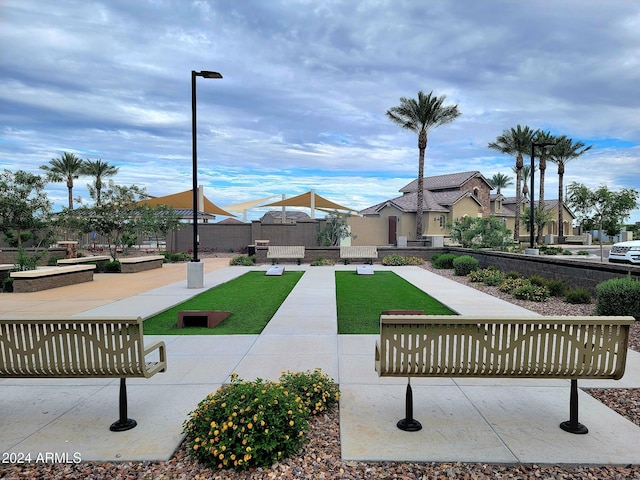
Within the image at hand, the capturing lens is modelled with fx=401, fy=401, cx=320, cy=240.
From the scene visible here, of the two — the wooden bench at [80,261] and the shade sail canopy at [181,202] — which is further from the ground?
the shade sail canopy at [181,202]

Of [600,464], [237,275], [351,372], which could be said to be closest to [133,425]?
[351,372]

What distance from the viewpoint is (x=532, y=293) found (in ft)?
34.7

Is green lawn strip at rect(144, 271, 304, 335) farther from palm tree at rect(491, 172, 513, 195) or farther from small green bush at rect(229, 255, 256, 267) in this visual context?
palm tree at rect(491, 172, 513, 195)

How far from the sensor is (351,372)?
5223 mm

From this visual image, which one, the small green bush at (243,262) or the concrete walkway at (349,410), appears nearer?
the concrete walkway at (349,410)

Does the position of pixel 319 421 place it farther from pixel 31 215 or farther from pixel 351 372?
pixel 31 215

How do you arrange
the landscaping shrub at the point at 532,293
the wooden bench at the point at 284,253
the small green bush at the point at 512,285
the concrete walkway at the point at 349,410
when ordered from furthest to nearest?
1. the wooden bench at the point at 284,253
2. the small green bush at the point at 512,285
3. the landscaping shrub at the point at 532,293
4. the concrete walkway at the point at 349,410

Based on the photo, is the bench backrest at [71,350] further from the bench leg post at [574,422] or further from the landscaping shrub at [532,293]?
the landscaping shrub at [532,293]

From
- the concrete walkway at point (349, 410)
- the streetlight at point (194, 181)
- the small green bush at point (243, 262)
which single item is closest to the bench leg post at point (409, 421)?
the concrete walkway at point (349, 410)

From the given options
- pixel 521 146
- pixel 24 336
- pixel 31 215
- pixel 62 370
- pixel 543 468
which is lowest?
pixel 543 468

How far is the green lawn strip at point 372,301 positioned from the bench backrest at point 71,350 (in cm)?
430

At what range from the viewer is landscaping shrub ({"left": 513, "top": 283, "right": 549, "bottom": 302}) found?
10.4 meters

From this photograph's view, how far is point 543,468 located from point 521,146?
4351cm

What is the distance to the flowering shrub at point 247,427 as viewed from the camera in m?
3.14
